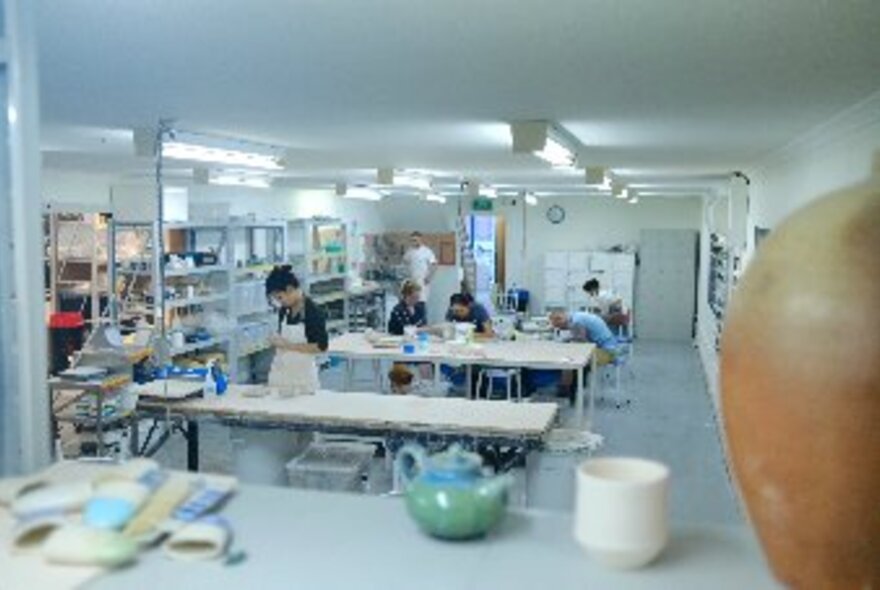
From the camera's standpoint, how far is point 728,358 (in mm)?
1229

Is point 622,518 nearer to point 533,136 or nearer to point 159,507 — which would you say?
point 159,507

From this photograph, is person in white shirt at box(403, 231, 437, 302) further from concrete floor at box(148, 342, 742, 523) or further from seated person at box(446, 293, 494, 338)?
seated person at box(446, 293, 494, 338)

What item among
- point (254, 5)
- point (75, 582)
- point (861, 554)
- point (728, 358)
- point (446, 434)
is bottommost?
point (446, 434)

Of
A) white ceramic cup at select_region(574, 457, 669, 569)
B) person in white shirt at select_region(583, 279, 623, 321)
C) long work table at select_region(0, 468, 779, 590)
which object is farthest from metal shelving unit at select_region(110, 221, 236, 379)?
white ceramic cup at select_region(574, 457, 669, 569)

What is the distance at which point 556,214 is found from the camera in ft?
55.1

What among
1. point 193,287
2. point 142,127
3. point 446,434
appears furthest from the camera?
point 193,287

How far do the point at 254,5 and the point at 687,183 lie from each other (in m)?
10.6

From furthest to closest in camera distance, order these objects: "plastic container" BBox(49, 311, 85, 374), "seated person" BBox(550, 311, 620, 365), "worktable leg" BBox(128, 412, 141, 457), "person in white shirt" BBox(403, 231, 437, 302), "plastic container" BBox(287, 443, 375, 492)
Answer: "person in white shirt" BBox(403, 231, 437, 302) < "seated person" BBox(550, 311, 620, 365) < "plastic container" BBox(49, 311, 85, 374) < "worktable leg" BBox(128, 412, 141, 457) < "plastic container" BBox(287, 443, 375, 492)

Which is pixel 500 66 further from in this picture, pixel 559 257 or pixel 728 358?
pixel 559 257

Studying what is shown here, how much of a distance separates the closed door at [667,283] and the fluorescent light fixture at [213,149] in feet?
34.9

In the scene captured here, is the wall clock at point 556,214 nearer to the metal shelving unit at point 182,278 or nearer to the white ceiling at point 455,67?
the metal shelving unit at point 182,278

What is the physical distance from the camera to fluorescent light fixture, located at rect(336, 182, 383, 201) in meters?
13.1

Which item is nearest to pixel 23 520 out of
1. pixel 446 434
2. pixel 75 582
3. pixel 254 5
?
pixel 75 582

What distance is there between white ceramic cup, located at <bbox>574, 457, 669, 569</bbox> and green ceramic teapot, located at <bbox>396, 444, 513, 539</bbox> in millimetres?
165
